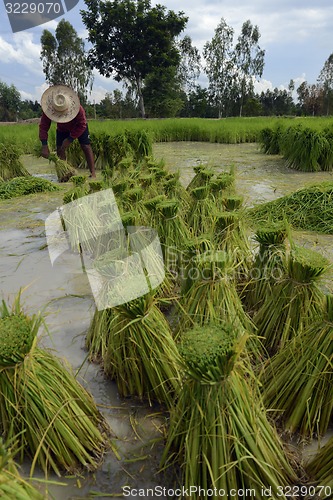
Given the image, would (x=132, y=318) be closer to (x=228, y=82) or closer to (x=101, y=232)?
(x=101, y=232)

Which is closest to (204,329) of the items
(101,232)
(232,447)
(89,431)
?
(232,447)

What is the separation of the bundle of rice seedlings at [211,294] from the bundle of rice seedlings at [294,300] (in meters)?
0.20

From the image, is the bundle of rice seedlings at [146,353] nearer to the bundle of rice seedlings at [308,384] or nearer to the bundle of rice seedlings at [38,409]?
the bundle of rice seedlings at [38,409]

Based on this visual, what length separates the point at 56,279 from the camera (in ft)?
8.71

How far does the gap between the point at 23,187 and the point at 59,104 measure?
138 cm

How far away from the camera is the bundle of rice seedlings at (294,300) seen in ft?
4.89

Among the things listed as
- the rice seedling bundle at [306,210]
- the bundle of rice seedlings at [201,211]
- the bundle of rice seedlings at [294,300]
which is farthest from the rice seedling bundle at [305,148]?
the bundle of rice seedlings at [294,300]

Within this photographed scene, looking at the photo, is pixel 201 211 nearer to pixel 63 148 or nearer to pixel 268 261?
pixel 268 261

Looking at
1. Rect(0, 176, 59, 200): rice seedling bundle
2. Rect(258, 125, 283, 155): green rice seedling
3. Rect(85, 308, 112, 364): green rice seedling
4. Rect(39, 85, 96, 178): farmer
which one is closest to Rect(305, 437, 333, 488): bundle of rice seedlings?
Rect(85, 308, 112, 364): green rice seedling

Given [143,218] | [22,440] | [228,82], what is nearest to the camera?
[22,440]

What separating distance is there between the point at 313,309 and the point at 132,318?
77cm

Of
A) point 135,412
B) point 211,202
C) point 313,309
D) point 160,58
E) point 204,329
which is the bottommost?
point 135,412

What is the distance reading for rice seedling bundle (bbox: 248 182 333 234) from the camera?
11.3ft

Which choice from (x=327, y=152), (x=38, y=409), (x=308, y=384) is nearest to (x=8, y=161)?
(x=327, y=152)
